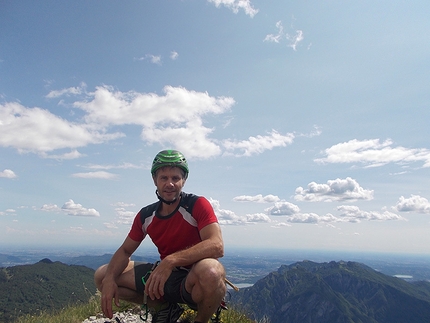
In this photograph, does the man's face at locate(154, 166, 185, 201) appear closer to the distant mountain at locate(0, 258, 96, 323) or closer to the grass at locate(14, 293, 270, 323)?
the grass at locate(14, 293, 270, 323)

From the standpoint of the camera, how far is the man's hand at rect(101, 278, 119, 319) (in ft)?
14.7

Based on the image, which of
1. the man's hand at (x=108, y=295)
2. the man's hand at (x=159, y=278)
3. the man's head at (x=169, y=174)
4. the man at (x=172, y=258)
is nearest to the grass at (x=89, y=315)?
the man at (x=172, y=258)

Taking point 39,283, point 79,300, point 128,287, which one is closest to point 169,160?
point 128,287

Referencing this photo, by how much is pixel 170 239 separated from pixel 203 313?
1.18m

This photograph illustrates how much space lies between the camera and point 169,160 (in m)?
4.68

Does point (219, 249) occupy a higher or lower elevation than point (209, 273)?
higher

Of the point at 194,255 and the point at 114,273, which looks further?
the point at 114,273

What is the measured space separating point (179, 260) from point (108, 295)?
1485 millimetres

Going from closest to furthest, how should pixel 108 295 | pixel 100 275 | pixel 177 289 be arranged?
pixel 177 289 → pixel 108 295 → pixel 100 275

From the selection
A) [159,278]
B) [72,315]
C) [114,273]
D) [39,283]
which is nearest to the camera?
[159,278]

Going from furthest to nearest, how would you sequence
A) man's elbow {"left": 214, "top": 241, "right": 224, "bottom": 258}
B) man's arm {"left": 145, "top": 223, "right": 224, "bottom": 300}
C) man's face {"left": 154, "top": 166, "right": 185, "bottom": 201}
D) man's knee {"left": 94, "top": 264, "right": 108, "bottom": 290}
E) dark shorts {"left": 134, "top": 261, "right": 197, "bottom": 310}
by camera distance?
man's knee {"left": 94, "top": 264, "right": 108, "bottom": 290}, man's face {"left": 154, "top": 166, "right": 185, "bottom": 201}, dark shorts {"left": 134, "top": 261, "right": 197, "bottom": 310}, man's elbow {"left": 214, "top": 241, "right": 224, "bottom": 258}, man's arm {"left": 145, "top": 223, "right": 224, "bottom": 300}

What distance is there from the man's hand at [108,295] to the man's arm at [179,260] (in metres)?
0.91

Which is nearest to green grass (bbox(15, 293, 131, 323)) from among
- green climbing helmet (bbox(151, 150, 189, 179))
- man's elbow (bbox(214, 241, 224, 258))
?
green climbing helmet (bbox(151, 150, 189, 179))

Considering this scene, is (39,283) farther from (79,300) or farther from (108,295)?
(108,295)
